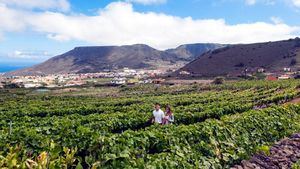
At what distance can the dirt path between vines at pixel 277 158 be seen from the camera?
1166 cm

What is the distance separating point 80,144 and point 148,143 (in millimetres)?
2058

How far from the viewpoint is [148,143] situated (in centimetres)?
1166

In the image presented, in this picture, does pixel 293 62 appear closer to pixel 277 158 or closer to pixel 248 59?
pixel 248 59

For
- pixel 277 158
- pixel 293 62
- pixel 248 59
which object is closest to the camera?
pixel 277 158

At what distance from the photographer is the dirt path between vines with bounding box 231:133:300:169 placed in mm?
11664

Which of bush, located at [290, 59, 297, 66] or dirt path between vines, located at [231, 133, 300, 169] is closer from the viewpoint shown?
dirt path between vines, located at [231, 133, 300, 169]

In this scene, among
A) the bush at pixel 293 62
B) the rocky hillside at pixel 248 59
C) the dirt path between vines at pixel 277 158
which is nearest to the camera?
the dirt path between vines at pixel 277 158

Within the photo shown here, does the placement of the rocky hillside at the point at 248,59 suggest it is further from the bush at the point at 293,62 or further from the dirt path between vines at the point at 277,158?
the dirt path between vines at the point at 277,158

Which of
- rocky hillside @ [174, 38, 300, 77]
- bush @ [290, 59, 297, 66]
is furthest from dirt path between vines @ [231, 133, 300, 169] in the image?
bush @ [290, 59, 297, 66]

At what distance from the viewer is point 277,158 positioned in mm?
12406

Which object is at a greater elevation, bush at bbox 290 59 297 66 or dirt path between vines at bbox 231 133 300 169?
dirt path between vines at bbox 231 133 300 169

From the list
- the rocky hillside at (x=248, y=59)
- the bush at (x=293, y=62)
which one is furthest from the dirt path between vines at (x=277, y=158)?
the bush at (x=293, y=62)

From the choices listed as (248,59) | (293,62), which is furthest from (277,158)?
(248,59)

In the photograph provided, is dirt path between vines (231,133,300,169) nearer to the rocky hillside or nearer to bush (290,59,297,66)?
the rocky hillside
